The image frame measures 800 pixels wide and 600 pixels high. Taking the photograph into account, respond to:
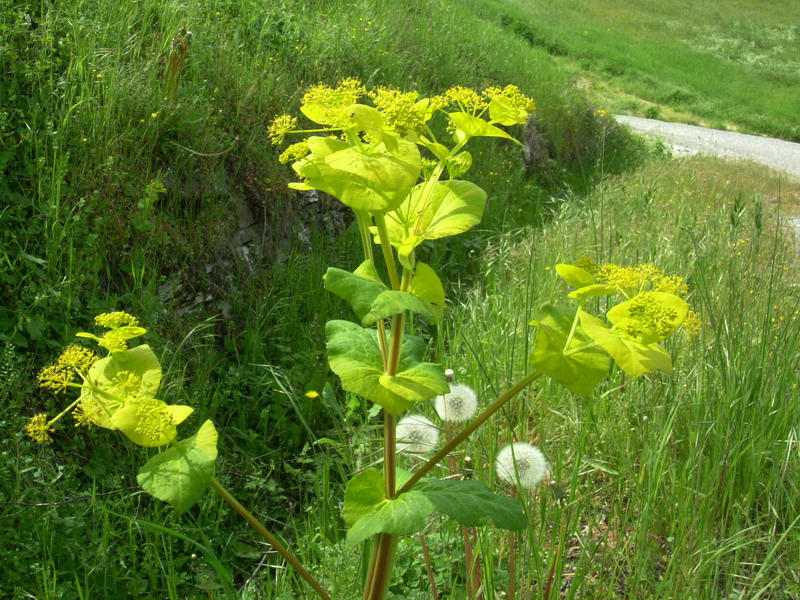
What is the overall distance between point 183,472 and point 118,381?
17cm

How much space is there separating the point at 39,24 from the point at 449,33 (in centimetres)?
492

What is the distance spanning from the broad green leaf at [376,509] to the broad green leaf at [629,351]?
1.14 ft

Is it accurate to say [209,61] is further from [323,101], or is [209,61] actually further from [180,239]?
[323,101]

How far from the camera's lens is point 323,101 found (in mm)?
1052

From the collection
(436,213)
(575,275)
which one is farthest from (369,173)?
(575,275)

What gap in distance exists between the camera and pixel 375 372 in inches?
43.2

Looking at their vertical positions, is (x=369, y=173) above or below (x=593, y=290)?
above

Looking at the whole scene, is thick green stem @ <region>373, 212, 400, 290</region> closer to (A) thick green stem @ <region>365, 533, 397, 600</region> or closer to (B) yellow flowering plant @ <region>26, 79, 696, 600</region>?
(B) yellow flowering plant @ <region>26, 79, 696, 600</region>

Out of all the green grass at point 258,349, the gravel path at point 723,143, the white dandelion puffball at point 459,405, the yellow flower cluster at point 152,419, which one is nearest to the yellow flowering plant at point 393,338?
the yellow flower cluster at point 152,419

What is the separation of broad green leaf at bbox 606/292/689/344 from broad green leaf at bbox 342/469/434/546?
39cm

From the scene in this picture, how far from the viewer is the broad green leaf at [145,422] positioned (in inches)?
38.2

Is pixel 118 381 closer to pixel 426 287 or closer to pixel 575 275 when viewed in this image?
pixel 426 287

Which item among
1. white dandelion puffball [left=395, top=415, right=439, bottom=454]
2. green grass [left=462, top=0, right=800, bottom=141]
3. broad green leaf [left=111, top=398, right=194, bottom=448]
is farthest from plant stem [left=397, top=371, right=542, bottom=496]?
green grass [left=462, top=0, right=800, bottom=141]

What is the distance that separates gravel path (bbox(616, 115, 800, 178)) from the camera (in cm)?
1226
